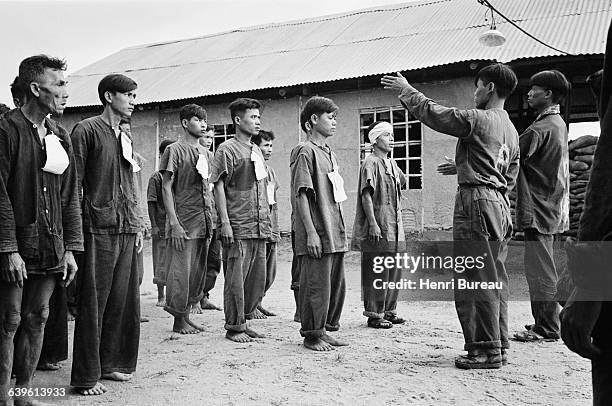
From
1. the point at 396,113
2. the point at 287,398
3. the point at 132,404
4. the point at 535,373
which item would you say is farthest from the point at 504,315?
the point at 396,113

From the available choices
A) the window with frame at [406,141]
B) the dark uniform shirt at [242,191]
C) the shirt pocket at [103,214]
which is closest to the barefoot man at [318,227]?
the dark uniform shirt at [242,191]

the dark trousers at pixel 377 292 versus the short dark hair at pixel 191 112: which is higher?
the short dark hair at pixel 191 112

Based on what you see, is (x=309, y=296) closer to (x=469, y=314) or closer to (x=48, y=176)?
(x=469, y=314)

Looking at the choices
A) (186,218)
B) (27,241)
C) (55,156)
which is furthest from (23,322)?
(186,218)

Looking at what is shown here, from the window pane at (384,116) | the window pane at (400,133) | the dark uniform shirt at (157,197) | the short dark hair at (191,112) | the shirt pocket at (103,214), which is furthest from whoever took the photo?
the window pane at (384,116)

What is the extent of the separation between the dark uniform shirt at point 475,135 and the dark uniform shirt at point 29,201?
2.39 m

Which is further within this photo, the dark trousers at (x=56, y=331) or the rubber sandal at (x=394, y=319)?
the rubber sandal at (x=394, y=319)

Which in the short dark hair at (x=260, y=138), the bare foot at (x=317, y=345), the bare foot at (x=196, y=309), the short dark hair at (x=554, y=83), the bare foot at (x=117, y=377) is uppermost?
the short dark hair at (x=554, y=83)

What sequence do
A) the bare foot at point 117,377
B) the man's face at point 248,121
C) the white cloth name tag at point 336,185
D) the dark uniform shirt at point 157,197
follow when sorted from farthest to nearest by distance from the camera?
1. the dark uniform shirt at point 157,197
2. the man's face at point 248,121
3. the white cloth name tag at point 336,185
4. the bare foot at point 117,377

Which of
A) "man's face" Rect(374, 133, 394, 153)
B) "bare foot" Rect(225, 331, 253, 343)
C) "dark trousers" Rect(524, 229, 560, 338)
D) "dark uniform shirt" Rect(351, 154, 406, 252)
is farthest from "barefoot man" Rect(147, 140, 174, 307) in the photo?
"dark trousers" Rect(524, 229, 560, 338)

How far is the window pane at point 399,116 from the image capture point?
11.6 meters

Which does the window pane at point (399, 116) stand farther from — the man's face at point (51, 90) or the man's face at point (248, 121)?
the man's face at point (51, 90)

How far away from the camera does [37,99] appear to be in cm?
344

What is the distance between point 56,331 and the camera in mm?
4293
